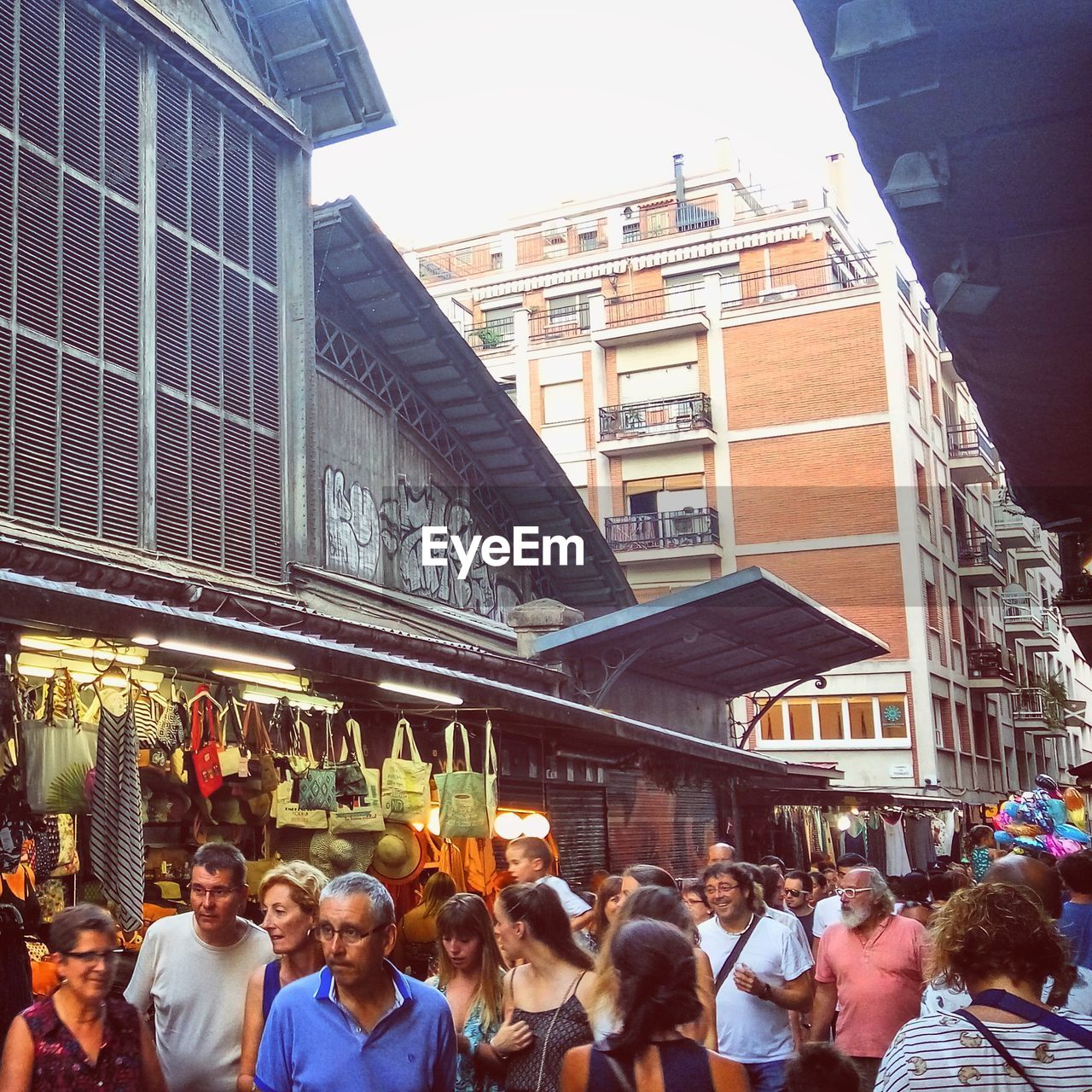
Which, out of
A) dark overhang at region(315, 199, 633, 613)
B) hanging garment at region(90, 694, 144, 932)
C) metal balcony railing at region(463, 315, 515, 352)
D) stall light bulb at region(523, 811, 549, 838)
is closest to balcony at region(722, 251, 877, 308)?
metal balcony railing at region(463, 315, 515, 352)

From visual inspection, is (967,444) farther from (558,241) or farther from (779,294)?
(558,241)

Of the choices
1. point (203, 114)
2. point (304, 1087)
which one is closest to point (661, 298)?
point (203, 114)

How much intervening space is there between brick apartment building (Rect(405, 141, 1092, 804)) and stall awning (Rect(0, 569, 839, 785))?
25.8 m

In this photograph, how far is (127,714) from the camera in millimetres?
7570

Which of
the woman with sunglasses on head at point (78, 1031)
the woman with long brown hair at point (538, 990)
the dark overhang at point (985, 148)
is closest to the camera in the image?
the dark overhang at point (985, 148)

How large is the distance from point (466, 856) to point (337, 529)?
4.87 metres

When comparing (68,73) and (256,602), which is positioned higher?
(68,73)

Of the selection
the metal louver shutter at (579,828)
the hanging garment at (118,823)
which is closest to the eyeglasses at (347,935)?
the hanging garment at (118,823)

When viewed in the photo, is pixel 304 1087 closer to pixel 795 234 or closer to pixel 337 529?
pixel 337 529

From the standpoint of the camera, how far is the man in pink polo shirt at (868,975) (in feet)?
23.8

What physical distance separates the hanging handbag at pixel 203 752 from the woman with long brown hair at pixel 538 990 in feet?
12.2

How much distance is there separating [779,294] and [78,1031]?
40.8m

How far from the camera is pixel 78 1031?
15.5ft

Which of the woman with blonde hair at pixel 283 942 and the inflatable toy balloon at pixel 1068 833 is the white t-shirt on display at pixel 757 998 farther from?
the inflatable toy balloon at pixel 1068 833
